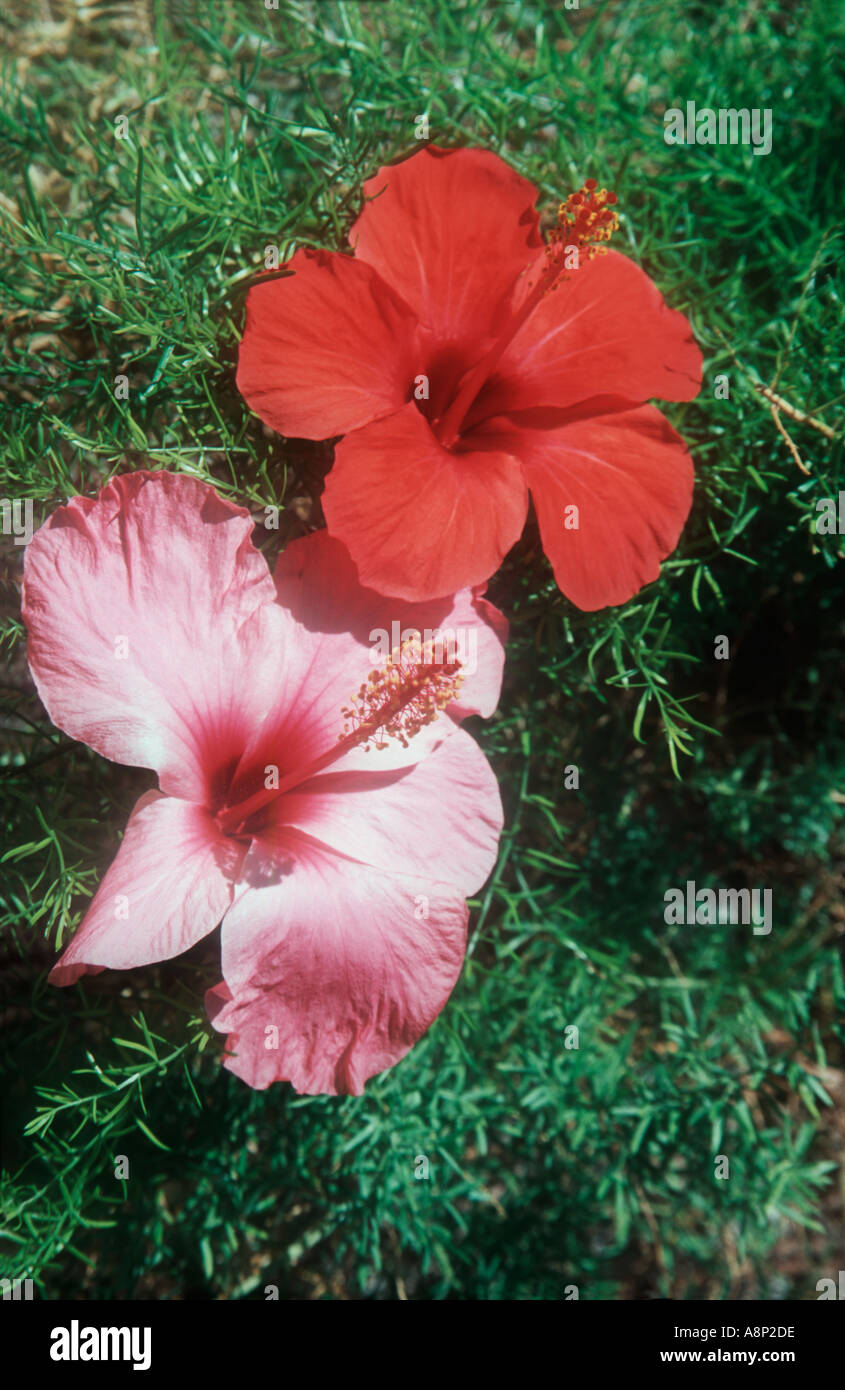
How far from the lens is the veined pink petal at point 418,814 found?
1.25m

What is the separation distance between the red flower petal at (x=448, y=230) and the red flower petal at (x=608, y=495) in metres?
0.19

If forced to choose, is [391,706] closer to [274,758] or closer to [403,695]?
[403,695]

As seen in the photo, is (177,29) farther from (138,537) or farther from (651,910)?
(651,910)

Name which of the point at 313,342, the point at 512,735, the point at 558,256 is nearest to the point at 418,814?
the point at 512,735

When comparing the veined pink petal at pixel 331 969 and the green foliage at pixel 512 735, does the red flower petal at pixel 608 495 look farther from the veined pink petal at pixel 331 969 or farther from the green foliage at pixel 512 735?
the veined pink petal at pixel 331 969

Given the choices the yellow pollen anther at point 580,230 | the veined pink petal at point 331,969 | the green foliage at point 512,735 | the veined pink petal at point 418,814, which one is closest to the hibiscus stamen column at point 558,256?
the yellow pollen anther at point 580,230

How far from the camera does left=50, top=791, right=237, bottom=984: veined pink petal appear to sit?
3.59ft

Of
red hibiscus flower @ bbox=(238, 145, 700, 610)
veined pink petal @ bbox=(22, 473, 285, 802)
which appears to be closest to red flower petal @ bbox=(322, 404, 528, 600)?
red hibiscus flower @ bbox=(238, 145, 700, 610)

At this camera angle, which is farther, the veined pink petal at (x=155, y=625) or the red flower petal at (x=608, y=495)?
the red flower petal at (x=608, y=495)

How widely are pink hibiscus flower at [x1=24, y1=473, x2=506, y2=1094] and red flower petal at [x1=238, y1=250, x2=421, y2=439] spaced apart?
0.13 meters

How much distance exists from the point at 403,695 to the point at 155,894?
1.13 feet

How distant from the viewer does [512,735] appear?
170 cm

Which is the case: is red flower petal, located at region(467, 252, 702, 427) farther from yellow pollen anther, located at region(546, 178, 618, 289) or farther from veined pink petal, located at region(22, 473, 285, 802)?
veined pink petal, located at region(22, 473, 285, 802)
